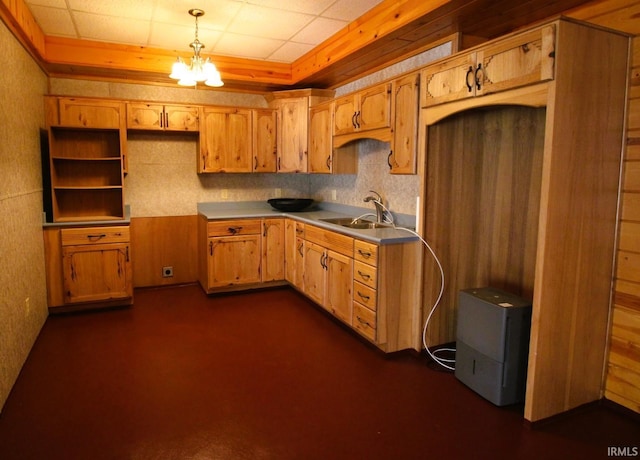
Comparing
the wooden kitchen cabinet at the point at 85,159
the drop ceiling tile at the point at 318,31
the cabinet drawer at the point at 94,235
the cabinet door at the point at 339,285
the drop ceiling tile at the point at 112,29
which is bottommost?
the cabinet door at the point at 339,285

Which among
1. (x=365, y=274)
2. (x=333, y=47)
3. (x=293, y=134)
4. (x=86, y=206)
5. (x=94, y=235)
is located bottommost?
(x=365, y=274)

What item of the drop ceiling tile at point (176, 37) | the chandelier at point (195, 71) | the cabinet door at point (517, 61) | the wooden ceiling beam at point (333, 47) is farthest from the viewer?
the drop ceiling tile at point (176, 37)

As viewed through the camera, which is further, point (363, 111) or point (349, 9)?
point (363, 111)

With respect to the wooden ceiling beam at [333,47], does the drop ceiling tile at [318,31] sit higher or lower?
higher

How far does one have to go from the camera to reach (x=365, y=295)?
3.37 metres

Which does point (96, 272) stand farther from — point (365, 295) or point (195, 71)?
point (365, 295)

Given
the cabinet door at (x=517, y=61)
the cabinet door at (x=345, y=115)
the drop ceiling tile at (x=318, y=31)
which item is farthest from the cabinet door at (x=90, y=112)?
the cabinet door at (x=517, y=61)

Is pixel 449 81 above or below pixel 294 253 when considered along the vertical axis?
above

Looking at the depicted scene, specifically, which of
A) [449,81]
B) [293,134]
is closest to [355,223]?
[293,134]

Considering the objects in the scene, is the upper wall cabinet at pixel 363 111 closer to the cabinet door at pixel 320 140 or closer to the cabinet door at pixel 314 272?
the cabinet door at pixel 320 140

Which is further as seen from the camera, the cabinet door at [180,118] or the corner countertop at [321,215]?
the cabinet door at [180,118]

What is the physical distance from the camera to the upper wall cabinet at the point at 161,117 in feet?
15.3

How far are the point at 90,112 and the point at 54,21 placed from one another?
3.11 ft

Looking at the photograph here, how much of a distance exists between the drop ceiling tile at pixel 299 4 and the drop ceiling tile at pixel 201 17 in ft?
0.70
